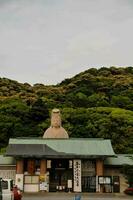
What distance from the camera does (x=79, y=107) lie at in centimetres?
8212

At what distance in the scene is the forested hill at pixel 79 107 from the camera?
63938 mm

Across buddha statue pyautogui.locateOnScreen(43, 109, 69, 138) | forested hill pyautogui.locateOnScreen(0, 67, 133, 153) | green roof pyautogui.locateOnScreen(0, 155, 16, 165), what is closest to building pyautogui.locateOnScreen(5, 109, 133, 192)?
green roof pyautogui.locateOnScreen(0, 155, 16, 165)

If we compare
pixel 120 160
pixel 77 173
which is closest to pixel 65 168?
pixel 77 173

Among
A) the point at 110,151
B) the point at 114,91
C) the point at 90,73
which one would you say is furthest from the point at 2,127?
the point at 90,73

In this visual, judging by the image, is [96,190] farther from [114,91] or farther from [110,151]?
[114,91]

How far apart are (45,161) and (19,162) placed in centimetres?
244

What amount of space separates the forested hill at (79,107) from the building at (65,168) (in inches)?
464

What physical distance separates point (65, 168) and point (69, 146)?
249 cm

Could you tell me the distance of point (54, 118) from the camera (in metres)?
52.9

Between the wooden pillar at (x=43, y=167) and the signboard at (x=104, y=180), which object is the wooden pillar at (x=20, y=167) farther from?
the signboard at (x=104, y=180)

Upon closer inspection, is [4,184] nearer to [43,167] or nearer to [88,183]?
[43,167]

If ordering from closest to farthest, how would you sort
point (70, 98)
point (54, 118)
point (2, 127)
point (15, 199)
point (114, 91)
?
point (15, 199), point (54, 118), point (2, 127), point (70, 98), point (114, 91)

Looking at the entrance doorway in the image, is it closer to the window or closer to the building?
the building

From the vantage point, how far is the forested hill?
6394 centimetres
